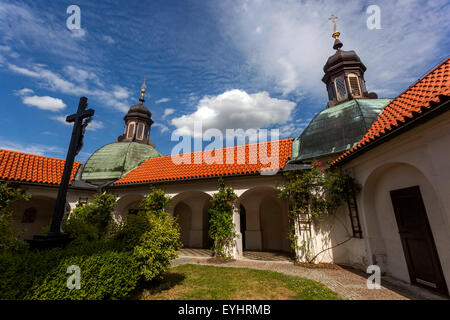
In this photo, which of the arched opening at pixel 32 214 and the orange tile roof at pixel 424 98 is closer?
the orange tile roof at pixel 424 98

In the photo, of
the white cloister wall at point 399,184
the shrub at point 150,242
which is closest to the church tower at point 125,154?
the shrub at point 150,242

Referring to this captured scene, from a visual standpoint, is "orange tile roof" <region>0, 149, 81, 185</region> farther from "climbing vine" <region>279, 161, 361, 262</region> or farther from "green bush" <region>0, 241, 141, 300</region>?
"climbing vine" <region>279, 161, 361, 262</region>

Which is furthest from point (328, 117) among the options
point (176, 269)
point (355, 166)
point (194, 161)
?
point (176, 269)

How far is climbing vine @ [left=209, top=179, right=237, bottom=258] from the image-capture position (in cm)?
871

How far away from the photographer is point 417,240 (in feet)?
16.1

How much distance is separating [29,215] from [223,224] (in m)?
13.4

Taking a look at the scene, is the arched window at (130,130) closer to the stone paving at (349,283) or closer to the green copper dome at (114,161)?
the green copper dome at (114,161)

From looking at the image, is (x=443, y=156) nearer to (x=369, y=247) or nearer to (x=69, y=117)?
(x=369, y=247)

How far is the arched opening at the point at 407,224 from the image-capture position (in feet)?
14.5

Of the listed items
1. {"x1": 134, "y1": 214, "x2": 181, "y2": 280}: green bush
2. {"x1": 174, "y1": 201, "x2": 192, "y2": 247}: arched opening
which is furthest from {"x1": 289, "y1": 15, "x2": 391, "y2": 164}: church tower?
{"x1": 174, "y1": 201, "x2": 192, "y2": 247}: arched opening

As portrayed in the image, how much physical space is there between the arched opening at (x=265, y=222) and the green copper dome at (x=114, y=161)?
9619 mm

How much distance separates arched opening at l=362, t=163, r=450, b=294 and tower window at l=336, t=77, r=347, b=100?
274 inches

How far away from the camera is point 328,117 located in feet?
30.8

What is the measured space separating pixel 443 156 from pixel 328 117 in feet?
19.4
